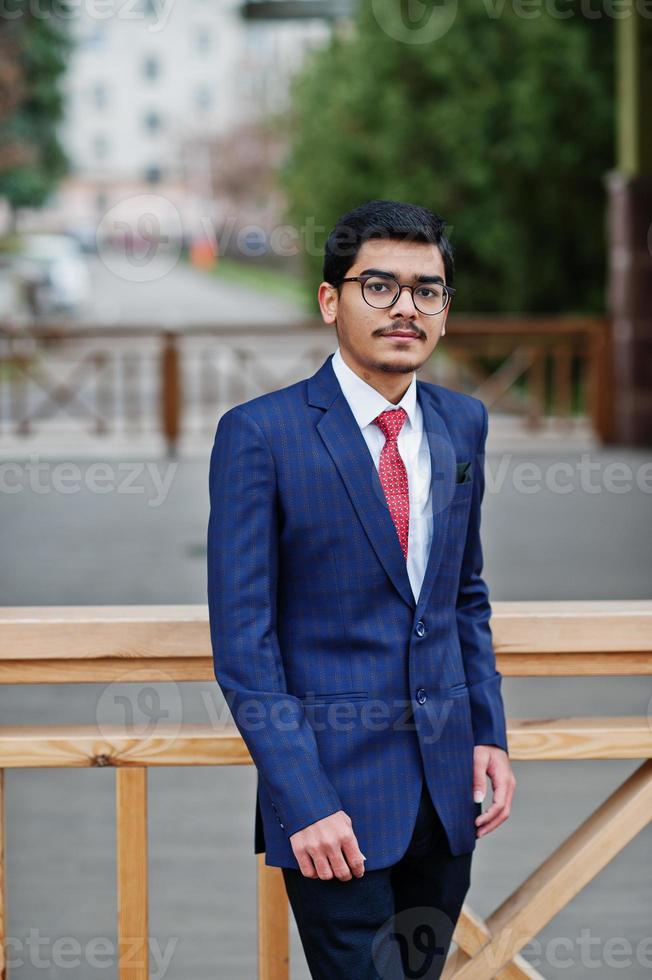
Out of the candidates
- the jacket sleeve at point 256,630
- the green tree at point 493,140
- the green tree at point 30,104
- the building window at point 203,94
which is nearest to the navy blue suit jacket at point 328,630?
the jacket sleeve at point 256,630

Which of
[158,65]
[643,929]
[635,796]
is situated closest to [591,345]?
[643,929]

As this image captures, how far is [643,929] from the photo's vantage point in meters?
3.50

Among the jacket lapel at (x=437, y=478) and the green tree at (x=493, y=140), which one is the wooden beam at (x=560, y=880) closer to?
the jacket lapel at (x=437, y=478)

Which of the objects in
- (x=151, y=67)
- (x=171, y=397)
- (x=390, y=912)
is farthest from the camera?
(x=151, y=67)

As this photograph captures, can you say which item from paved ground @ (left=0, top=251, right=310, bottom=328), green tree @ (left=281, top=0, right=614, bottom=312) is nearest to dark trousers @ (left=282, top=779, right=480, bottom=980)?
green tree @ (left=281, top=0, right=614, bottom=312)

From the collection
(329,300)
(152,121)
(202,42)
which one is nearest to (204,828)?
(329,300)

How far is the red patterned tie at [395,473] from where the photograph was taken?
198 centimetres

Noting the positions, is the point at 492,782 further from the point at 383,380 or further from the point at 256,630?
the point at 383,380

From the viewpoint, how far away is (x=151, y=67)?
263 ft

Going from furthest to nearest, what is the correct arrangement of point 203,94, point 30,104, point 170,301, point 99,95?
point 203,94
point 99,95
point 170,301
point 30,104

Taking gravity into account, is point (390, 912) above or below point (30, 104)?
below

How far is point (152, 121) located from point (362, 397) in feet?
259

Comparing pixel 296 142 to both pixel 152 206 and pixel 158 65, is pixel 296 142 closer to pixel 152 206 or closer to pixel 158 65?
pixel 152 206

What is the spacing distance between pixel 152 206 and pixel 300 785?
244 ft
